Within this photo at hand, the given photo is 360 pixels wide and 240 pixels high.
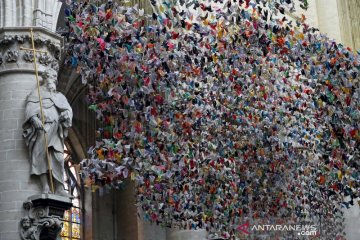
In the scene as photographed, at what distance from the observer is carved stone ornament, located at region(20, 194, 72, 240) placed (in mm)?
11000

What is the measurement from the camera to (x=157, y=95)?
12164mm

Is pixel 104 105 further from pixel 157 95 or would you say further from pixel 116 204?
pixel 116 204

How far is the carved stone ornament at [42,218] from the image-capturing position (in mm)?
11000

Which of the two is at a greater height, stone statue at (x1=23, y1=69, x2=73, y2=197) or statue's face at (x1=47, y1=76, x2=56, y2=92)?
statue's face at (x1=47, y1=76, x2=56, y2=92)

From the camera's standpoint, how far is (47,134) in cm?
1151

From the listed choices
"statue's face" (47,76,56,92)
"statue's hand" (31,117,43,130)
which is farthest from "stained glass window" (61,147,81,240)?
"statue's hand" (31,117,43,130)

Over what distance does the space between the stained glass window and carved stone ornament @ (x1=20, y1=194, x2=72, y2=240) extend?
9239 mm

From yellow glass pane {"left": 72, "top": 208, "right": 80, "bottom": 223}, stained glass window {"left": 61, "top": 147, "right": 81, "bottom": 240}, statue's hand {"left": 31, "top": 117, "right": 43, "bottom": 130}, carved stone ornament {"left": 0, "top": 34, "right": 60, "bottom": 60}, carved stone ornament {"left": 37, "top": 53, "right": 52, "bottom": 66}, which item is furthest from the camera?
yellow glass pane {"left": 72, "top": 208, "right": 80, "bottom": 223}

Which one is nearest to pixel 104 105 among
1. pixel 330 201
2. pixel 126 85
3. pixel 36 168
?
pixel 126 85

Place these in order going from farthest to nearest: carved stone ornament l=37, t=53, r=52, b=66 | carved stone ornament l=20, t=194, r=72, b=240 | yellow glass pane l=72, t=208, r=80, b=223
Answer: yellow glass pane l=72, t=208, r=80, b=223, carved stone ornament l=37, t=53, r=52, b=66, carved stone ornament l=20, t=194, r=72, b=240

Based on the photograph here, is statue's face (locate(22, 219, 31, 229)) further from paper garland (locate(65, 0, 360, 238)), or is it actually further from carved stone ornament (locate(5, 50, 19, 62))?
carved stone ornament (locate(5, 50, 19, 62))

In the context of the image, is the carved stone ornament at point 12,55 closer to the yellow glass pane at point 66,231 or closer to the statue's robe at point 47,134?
the statue's robe at point 47,134

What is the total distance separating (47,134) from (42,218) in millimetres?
1305

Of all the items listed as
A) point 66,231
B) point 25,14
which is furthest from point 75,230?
point 25,14
